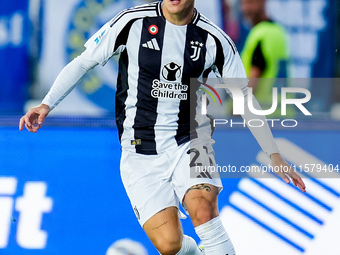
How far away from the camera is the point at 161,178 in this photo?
4.10 metres

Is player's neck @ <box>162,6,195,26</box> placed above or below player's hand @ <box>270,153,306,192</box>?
above

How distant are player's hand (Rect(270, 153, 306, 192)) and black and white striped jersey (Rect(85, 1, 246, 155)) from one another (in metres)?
0.51

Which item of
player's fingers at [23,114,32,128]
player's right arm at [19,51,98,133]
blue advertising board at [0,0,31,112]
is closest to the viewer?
player's fingers at [23,114,32,128]

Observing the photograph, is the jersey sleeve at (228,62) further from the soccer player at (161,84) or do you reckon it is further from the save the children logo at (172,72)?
the save the children logo at (172,72)

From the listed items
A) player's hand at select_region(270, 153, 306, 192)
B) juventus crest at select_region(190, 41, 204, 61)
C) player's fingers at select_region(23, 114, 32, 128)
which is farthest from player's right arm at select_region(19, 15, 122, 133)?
player's hand at select_region(270, 153, 306, 192)

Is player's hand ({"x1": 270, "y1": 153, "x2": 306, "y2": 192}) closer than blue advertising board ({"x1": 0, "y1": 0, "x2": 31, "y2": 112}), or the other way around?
player's hand ({"x1": 270, "y1": 153, "x2": 306, "y2": 192})

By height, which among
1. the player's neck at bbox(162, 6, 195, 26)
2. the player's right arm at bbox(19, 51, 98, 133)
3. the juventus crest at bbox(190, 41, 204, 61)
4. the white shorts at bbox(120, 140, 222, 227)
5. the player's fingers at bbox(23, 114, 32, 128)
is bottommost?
the white shorts at bbox(120, 140, 222, 227)

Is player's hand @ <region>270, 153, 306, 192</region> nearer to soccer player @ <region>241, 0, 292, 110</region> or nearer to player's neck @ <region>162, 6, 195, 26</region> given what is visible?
player's neck @ <region>162, 6, 195, 26</region>

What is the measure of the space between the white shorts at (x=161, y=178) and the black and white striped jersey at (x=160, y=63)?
0.06 m

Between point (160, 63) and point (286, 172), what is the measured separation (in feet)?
2.97

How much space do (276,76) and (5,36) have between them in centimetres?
203

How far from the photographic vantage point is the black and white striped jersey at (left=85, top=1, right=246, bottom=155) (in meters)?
4.09

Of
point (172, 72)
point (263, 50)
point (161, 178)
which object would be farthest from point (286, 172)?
point (263, 50)

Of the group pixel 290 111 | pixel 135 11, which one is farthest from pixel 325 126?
pixel 135 11
